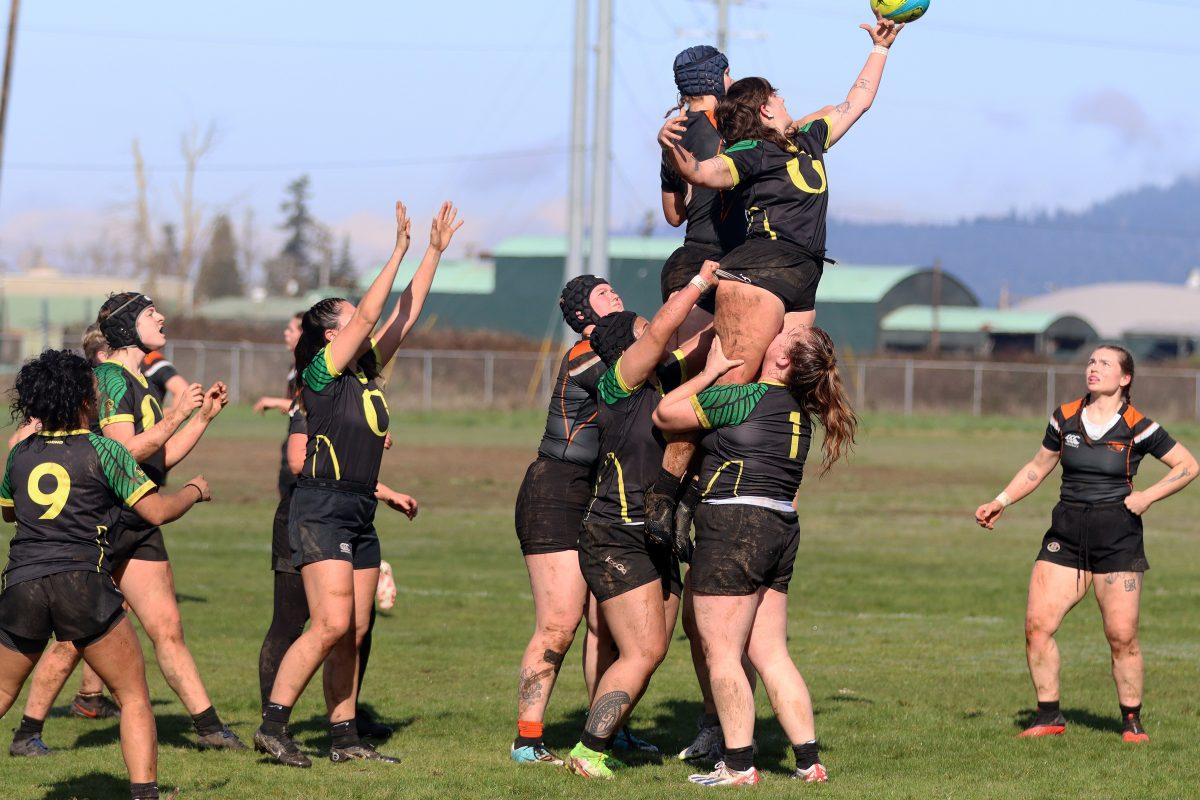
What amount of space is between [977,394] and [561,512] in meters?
47.1

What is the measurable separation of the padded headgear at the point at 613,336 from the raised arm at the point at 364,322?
1.08 meters

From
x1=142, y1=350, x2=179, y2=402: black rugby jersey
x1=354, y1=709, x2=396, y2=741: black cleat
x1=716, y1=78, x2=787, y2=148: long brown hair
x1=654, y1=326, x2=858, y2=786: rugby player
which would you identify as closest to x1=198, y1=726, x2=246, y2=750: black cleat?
x1=354, y1=709, x2=396, y2=741: black cleat

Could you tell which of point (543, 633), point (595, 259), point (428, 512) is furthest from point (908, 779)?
point (595, 259)

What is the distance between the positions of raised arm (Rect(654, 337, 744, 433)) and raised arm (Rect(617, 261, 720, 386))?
0.62 feet

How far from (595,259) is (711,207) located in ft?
97.9

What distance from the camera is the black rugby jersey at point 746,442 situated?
688cm

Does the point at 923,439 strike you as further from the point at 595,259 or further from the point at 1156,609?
the point at 1156,609

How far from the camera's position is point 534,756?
25.4 ft

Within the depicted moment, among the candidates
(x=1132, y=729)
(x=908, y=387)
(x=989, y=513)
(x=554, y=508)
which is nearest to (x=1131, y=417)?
(x=989, y=513)

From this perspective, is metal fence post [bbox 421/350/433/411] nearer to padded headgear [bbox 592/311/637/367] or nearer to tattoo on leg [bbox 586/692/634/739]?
padded headgear [bbox 592/311/637/367]

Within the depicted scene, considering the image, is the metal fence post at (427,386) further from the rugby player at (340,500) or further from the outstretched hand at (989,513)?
the rugby player at (340,500)

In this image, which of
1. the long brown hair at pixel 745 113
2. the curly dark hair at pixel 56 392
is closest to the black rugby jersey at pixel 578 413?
the long brown hair at pixel 745 113

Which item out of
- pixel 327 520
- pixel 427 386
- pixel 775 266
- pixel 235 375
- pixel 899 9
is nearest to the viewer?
pixel 775 266

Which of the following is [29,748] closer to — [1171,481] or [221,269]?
[1171,481]
